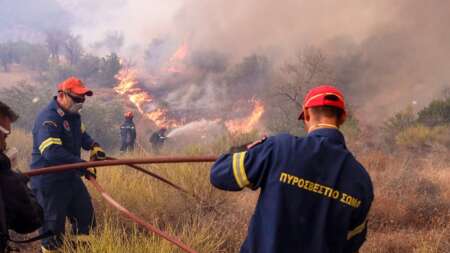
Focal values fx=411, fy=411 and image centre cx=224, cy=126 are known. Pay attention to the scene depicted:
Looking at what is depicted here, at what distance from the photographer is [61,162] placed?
373cm

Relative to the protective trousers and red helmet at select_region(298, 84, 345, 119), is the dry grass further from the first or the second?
red helmet at select_region(298, 84, 345, 119)

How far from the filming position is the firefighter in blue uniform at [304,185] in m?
1.88

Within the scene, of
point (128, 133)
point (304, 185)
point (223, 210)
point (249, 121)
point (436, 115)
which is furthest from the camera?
point (249, 121)

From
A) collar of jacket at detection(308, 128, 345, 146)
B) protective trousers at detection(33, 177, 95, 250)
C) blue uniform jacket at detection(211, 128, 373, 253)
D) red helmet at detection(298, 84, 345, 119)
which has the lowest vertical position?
protective trousers at detection(33, 177, 95, 250)

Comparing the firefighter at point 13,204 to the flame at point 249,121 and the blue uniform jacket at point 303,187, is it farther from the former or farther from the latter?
the flame at point 249,121

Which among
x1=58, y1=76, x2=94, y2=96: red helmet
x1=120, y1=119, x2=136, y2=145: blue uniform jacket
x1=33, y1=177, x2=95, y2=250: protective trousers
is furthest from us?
x1=120, y1=119, x2=136, y2=145: blue uniform jacket

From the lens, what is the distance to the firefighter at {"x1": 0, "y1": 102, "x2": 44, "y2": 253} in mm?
1985

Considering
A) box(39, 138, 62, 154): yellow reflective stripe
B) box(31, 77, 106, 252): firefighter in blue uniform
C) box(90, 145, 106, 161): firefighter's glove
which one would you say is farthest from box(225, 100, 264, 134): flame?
box(39, 138, 62, 154): yellow reflective stripe

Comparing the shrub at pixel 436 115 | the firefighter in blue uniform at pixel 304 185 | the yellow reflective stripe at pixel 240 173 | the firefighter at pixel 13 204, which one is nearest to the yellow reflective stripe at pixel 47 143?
the firefighter at pixel 13 204

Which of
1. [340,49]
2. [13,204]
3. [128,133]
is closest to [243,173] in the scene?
[13,204]

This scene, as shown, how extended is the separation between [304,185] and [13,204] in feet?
4.65

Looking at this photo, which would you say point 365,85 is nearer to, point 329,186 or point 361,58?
point 361,58

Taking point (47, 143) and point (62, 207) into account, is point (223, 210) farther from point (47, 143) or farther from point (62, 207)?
point (47, 143)

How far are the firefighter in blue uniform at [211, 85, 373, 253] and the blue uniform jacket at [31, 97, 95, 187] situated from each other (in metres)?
2.25
